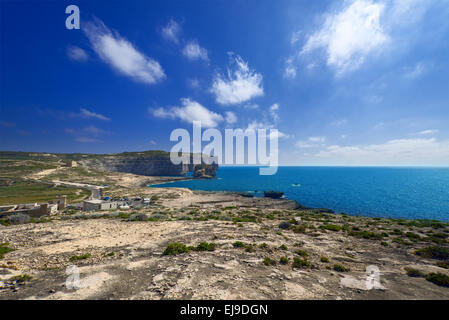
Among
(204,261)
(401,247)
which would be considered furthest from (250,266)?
(401,247)

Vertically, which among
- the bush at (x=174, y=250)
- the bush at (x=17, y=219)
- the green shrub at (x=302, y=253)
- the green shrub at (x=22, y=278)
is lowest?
the bush at (x=17, y=219)

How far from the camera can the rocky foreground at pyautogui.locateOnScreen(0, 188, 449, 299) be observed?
25.1ft

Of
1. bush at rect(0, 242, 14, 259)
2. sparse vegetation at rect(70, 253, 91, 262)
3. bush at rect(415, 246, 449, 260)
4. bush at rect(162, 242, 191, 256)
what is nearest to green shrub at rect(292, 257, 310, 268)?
bush at rect(162, 242, 191, 256)

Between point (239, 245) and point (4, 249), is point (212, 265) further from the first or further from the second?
point (4, 249)

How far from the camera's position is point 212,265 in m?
9.96

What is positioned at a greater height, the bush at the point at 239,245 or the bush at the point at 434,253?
the bush at the point at 239,245

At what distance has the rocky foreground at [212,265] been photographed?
301 inches

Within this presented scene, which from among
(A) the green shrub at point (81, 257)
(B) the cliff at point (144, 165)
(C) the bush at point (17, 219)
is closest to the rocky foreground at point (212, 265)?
(A) the green shrub at point (81, 257)

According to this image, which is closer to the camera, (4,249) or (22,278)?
(22,278)

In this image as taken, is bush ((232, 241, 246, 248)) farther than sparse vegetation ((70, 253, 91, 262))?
Yes

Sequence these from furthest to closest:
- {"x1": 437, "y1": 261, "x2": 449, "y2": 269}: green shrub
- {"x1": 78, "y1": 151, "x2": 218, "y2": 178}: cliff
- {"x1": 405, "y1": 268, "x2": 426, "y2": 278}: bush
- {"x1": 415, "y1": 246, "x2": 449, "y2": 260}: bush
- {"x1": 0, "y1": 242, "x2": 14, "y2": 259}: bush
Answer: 1. {"x1": 78, "y1": 151, "x2": 218, "y2": 178}: cliff
2. {"x1": 415, "y1": 246, "x2": 449, "y2": 260}: bush
3. {"x1": 0, "y1": 242, "x2": 14, "y2": 259}: bush
4. {"x1": 437, "y1": 261, "x2": 449, "y2": 269}: green shrub
5. {"x1": 405, "y1": 268, "x2": 426, "y2": 278}: bush

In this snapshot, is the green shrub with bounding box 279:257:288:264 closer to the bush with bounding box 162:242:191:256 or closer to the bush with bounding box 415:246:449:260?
the bush with bounding box 162:242:191:256

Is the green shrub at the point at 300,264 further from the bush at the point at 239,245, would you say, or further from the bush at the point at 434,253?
the bush at the point at 434,253

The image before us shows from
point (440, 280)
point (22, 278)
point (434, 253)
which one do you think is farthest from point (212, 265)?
point (434, 253)
